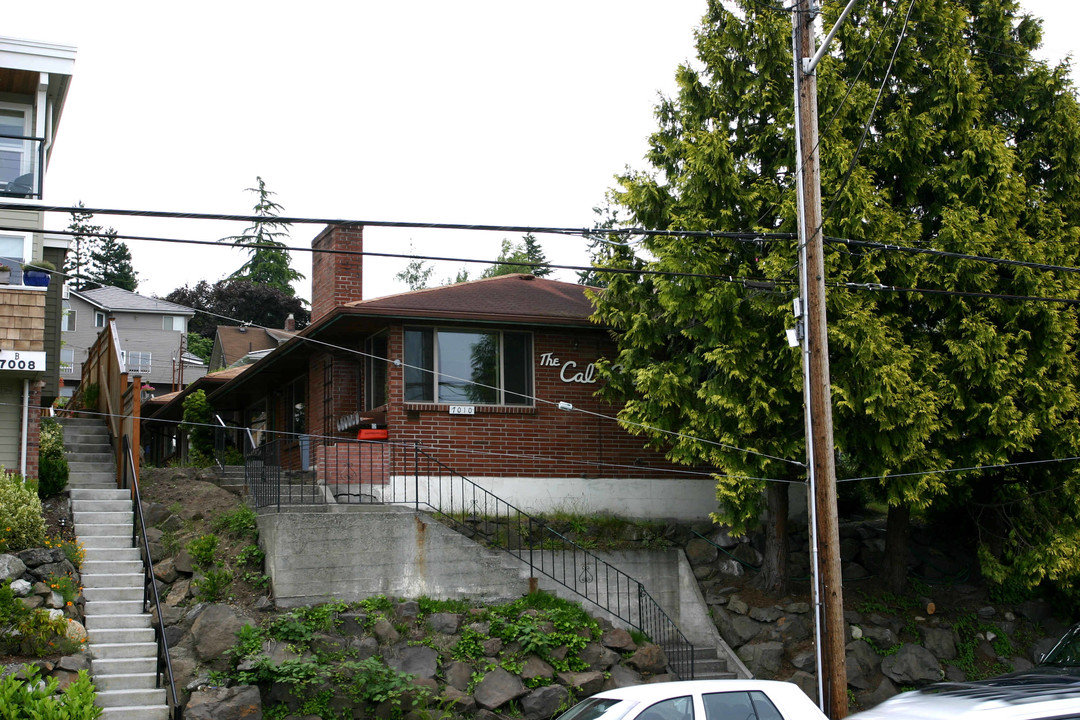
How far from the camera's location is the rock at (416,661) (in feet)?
45.3

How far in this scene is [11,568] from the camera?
513 inches

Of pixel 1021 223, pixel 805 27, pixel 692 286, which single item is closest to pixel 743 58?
→ pixel 805 27

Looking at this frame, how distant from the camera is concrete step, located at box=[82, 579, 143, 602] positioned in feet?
46.1

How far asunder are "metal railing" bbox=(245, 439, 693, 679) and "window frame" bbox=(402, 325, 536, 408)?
3.56 ft

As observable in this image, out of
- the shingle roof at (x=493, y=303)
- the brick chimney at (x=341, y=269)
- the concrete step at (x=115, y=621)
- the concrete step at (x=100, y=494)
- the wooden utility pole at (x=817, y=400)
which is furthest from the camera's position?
the brick chimney at (x=341, y=269)

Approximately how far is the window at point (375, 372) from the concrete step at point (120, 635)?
678cm

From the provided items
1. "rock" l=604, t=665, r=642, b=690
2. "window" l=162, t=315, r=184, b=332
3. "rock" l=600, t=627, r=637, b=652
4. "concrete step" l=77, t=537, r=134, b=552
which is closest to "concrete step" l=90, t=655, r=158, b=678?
"concrete step" l=77, t=537, r=134, b=552

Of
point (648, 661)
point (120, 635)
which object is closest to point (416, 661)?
point (648, 661)

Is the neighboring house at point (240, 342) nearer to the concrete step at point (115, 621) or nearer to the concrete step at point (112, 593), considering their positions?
the concrete step at point (112, 593)

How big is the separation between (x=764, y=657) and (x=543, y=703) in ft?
A: 13.5

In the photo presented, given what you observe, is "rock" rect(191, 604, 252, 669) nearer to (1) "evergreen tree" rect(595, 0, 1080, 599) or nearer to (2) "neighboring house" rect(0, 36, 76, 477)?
(2) "neighboring house" rect(0, 36, 76, 477)

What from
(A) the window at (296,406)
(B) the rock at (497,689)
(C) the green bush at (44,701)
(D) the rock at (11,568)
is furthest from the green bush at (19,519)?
(A) the window at (296,406)

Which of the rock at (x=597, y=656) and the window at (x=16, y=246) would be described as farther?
the window at (x=16, y=246)

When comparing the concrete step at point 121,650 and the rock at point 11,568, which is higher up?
the rock at point 11,568
